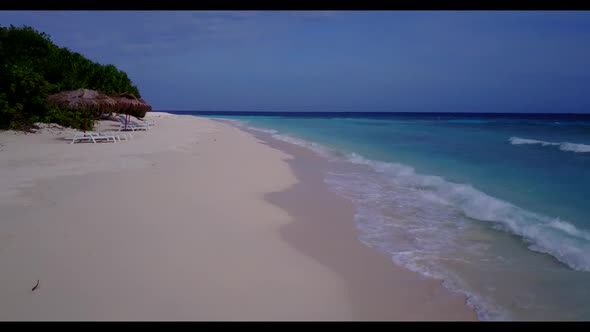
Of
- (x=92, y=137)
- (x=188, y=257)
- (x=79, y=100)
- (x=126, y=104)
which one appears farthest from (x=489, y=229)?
(x=126, y=104)

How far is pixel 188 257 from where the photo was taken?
3.93m

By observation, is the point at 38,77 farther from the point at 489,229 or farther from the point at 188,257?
the point at 489,229

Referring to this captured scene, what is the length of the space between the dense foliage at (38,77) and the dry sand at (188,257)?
9077 mm

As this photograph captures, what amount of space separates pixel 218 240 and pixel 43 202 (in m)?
3.08

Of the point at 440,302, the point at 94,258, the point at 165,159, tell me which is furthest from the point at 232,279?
the point at 165,159

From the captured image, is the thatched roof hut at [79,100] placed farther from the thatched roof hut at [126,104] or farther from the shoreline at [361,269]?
the shoreline at [361,269]

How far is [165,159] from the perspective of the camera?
32.8 feet

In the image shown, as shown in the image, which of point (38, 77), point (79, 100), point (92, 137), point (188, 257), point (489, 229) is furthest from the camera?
point (79, 100)

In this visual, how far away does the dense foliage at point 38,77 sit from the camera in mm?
13938

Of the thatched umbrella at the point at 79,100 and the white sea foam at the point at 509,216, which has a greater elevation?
the thatched umbrella at the point at 79,100

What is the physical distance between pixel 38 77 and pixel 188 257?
1491 cm

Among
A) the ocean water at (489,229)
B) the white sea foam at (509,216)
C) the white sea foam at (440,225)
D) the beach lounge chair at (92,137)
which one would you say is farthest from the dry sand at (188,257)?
the beach lounge chair at (92,137)

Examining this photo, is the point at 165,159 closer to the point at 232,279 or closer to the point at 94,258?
the point at 94,258
